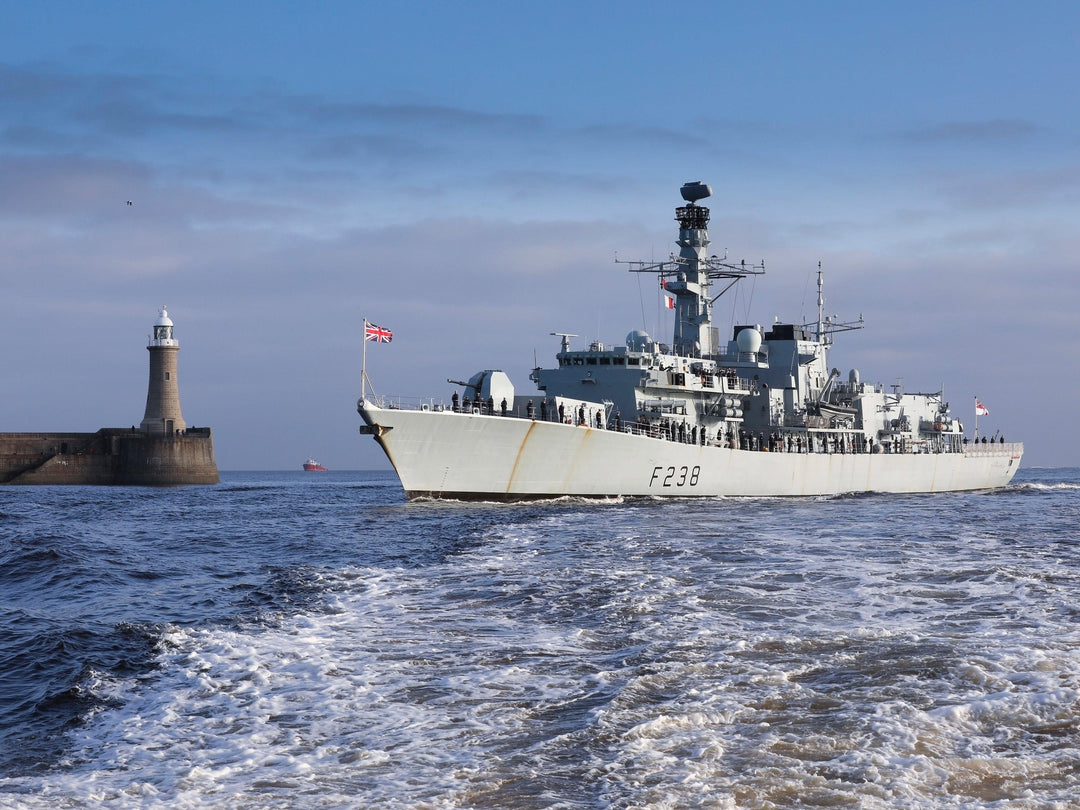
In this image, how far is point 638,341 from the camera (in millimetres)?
40625

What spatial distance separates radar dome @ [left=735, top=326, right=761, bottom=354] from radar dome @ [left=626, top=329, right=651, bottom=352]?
6595 millimetres

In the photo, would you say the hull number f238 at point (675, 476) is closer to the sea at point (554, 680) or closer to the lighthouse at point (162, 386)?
the sea at point (554, 680)

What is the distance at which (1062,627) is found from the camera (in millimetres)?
11289

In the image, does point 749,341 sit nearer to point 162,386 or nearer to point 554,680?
point 554,680

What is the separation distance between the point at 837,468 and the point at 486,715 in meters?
38.0

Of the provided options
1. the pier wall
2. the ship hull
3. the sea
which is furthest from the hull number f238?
the pier wall

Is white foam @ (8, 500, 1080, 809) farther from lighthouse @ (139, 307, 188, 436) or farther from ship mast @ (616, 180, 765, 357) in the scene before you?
lighthouse @ (139, 307, 188, 436)

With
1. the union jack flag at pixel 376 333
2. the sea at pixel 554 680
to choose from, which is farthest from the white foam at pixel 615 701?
the union jack flag at pixel 376 333

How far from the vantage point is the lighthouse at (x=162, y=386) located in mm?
79562

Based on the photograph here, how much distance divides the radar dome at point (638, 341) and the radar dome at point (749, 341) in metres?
6.60

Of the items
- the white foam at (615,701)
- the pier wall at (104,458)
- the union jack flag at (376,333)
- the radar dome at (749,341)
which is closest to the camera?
the white foam at (615,701)

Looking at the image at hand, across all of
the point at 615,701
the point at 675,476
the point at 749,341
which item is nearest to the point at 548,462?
the point at 675,476

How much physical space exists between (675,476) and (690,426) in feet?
14.9

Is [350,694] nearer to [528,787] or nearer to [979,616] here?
[528,787]
